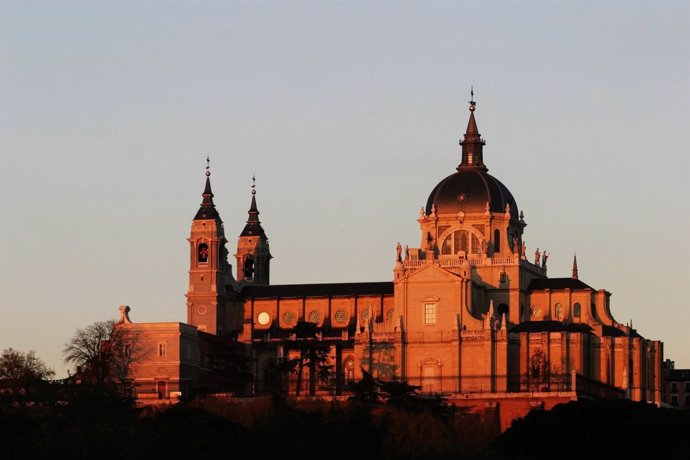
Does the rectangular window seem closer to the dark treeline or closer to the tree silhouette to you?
the tree silhouette

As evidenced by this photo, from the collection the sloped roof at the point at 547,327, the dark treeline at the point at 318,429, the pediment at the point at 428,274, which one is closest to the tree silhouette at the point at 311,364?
the pediment at the point at 428,274

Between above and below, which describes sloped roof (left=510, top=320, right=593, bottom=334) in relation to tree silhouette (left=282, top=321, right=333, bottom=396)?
above

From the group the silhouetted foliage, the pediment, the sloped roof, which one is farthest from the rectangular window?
the silhouetted foliage

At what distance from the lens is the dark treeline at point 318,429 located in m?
132

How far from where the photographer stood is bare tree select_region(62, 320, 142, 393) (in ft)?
613

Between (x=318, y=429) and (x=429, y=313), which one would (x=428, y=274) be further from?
(x=318, y=429)

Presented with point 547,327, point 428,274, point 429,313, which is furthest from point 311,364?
point 547,327

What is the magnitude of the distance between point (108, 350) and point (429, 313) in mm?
24924

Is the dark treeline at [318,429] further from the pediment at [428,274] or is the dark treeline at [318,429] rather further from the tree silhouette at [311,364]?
the pediment at [428,274]

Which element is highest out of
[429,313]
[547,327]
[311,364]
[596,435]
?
[429,313]

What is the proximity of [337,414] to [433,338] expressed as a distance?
47442mm

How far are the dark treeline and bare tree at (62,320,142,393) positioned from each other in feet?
51.0

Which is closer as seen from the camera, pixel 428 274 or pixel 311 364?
pixel 311 364

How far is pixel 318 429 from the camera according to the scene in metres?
140
